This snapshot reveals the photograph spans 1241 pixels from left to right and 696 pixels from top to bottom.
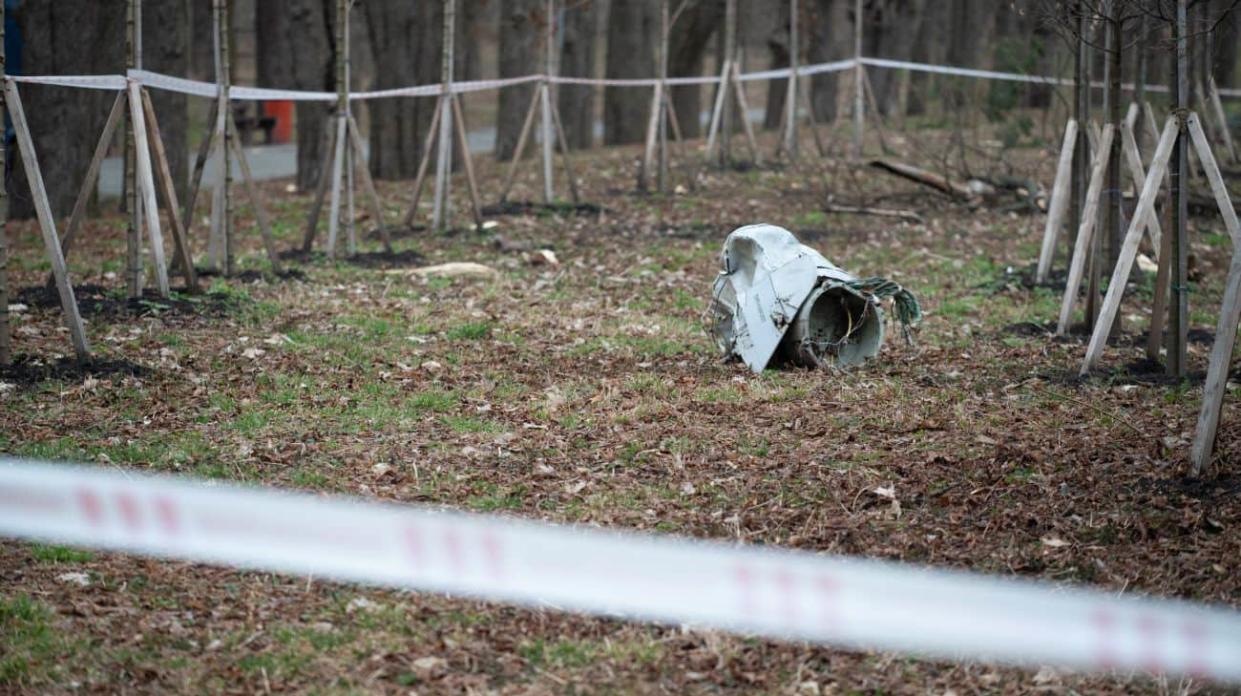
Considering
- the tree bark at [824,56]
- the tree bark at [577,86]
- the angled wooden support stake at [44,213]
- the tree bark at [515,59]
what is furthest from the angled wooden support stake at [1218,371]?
the tree bark at [824,56]

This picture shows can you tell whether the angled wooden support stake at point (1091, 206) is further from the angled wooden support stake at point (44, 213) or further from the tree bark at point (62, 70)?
the tree bark at point (62, 70)

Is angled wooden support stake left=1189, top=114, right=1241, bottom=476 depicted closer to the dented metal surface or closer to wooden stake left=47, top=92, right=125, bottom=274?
the dented metal surface

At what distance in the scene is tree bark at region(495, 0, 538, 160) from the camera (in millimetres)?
20172

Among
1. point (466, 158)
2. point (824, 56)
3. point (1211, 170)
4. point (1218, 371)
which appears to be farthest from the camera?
point (824, 56)

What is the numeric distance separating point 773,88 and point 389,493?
21695 mm

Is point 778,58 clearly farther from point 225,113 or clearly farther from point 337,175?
point 225,113

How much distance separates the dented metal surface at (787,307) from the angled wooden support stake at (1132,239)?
121cm

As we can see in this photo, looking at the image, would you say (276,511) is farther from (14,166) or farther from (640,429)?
(14,166)

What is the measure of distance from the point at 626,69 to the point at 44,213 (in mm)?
16446

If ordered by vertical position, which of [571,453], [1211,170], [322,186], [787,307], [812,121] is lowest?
[571,453]

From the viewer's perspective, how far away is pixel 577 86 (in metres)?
23.8

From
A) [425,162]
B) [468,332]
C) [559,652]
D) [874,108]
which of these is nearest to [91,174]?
[468,332]

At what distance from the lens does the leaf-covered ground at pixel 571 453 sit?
4.24 meters

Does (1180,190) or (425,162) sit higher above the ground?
(1180,190)
